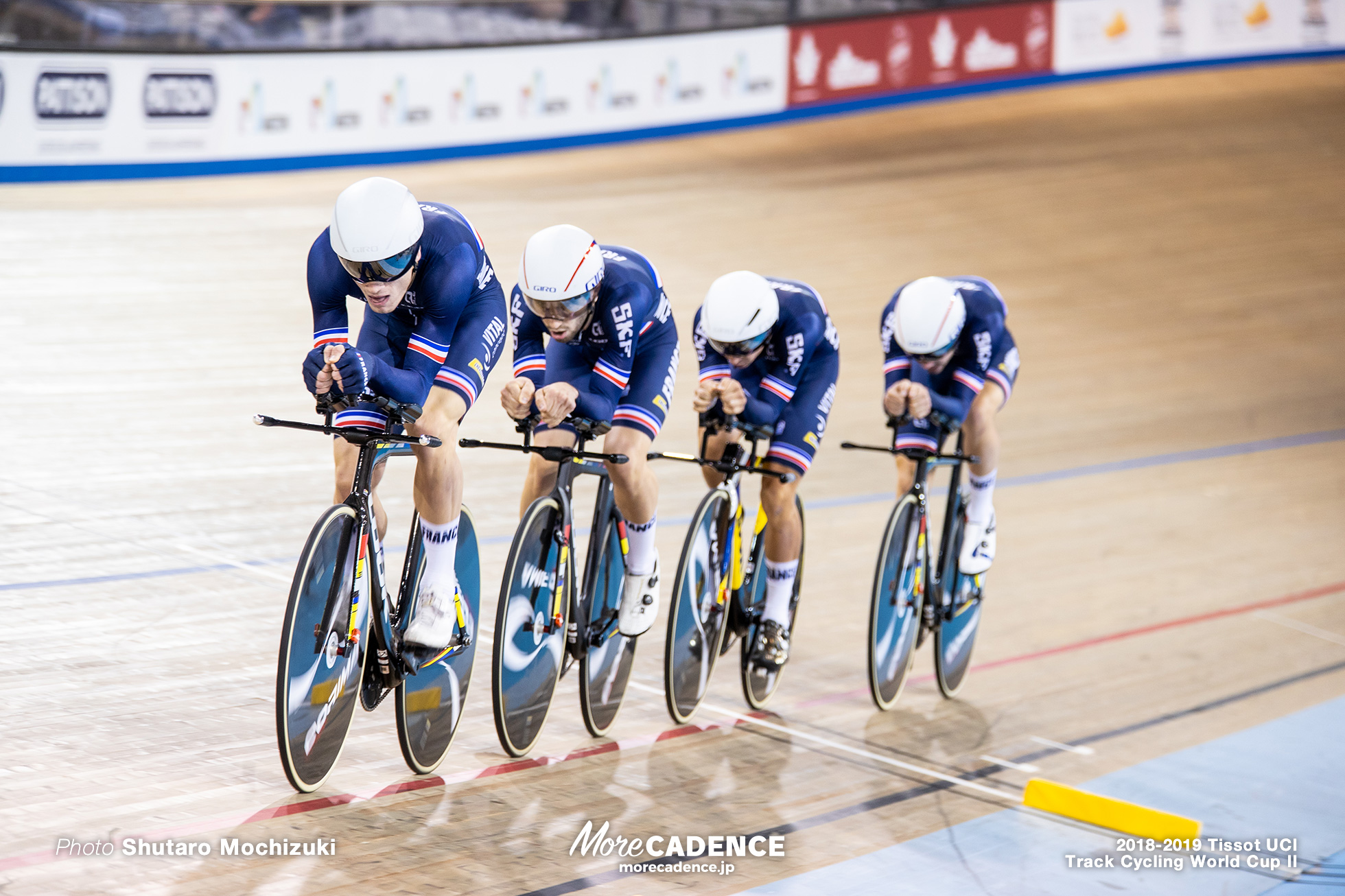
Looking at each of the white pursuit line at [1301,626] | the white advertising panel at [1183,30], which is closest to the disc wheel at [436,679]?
the white pursuit line at [1301,626]

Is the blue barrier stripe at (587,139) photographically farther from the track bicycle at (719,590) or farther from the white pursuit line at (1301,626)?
the white pursuit line at (1301,626)

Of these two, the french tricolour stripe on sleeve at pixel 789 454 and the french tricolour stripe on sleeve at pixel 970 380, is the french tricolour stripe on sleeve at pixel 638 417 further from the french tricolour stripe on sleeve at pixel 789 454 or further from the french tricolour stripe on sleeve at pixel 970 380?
the french tricolour stripe on sleeve at pixel 970 380

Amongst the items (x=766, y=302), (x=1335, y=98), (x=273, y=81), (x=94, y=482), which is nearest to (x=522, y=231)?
(x=273, y=81)

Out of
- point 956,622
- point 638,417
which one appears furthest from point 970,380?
point 638,417

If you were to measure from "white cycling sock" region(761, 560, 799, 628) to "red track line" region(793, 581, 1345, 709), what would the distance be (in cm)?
33

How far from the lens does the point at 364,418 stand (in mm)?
2930

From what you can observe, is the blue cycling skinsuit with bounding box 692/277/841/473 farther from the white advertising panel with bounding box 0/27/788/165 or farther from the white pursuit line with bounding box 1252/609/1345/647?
the white advertising panel with bounding box 0/27/788/165

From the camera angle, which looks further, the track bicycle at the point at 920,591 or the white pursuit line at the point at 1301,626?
the white pursuit line at the point at 1301,626

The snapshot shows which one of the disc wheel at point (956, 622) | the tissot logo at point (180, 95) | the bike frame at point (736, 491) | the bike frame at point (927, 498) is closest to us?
the bike frame at point (736, 491)

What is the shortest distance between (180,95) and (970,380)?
7621 millimetres

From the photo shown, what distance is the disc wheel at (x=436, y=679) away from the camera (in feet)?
10.2

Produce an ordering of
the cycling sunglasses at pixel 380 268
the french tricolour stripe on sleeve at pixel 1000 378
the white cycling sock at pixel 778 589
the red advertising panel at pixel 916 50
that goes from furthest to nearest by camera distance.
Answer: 1. the red advertising panel at pixel 916 50
2. the french tricolour stripe on sleeve at pixel 1000 378
3. the white cycling sock at pixel 778 589
4. the cycling sunglasses at pixel 380 268

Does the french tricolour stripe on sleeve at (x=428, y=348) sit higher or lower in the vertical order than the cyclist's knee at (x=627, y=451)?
higher

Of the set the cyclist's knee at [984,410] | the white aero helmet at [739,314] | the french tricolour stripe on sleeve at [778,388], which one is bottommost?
the cyclist's knee at [984,410]
